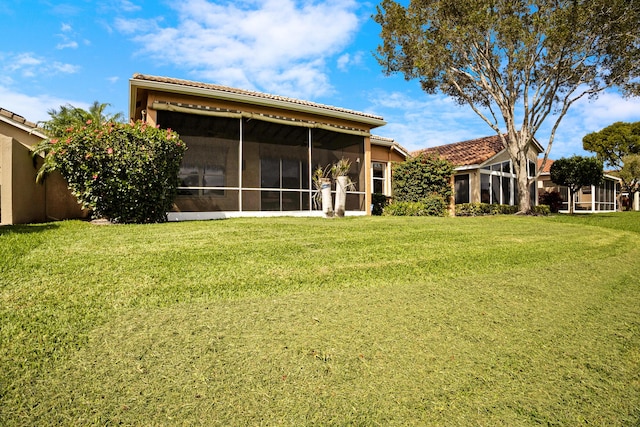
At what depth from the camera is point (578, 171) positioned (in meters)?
21.0

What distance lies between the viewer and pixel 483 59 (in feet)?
51.9

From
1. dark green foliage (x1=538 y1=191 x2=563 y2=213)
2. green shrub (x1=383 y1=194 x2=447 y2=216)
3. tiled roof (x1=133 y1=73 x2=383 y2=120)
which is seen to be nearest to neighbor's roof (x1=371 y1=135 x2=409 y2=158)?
tiled roof (x1=133 y1=73 x2=383 y2=120)

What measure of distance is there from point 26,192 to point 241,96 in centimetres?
626

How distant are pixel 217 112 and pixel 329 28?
4.26 m

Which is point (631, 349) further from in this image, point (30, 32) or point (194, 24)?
point (30, 32)

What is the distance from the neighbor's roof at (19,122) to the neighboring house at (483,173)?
56.2ft

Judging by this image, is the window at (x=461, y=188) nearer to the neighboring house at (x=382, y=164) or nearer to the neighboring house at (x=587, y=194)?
the neighboring house at (x=382, y=164)

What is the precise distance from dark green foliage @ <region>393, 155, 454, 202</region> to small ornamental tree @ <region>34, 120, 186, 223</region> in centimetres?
1142

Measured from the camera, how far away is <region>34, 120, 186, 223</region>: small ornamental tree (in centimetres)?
762

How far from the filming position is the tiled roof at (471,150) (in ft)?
64.1

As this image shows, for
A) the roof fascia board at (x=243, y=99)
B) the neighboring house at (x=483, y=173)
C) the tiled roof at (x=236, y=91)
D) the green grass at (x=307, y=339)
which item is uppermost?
the tiled roof at (x=236, y=91)

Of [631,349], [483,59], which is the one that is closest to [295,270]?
[631,349]

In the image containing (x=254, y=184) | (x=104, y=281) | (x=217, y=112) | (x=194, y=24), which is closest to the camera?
(x=104, y=281)

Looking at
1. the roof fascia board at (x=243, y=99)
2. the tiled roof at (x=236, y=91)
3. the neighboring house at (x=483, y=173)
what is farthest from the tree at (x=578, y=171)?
the tiled roof at (x=236, y=91)
